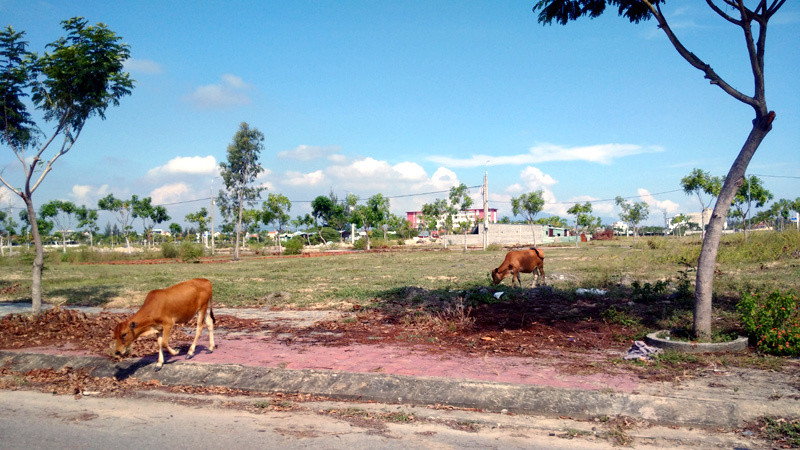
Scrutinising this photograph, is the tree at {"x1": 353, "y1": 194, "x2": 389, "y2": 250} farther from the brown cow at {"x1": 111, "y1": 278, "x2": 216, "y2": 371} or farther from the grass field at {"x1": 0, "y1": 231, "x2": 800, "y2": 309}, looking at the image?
the brown cow at {"x1": 111, "y1": 278, "x2": 216, "y2": 371}

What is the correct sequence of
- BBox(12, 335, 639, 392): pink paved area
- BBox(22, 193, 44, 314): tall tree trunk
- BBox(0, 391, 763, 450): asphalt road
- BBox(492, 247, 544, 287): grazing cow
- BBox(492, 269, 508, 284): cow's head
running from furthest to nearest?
1. BBox(492, 247, 544, 287): grazing cow
2. BBox(492, 269, 508, 284): cow's head
3. BBox(22, 193, 44, 314): tall tree trunk
4. BBox(12, 335, 639, 392): pink paved area
5. BBox(0, 391, 763, 450): asphalt road

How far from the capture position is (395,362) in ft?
25.0

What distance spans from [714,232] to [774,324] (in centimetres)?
155

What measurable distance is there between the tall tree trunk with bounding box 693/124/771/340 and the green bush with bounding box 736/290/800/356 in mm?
569

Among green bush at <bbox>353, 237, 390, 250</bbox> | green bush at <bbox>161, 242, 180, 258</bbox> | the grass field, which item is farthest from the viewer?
green bush at <bbox>353, 237, 390, 250</bbox>

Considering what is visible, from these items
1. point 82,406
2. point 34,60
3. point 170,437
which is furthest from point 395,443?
point 34,60

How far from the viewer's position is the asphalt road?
5.05 meters

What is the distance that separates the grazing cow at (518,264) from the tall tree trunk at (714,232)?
24.8 feet

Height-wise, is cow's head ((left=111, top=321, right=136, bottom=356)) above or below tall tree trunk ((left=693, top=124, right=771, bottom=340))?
below

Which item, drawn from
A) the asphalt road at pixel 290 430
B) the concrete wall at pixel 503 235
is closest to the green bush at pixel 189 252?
the asphalt road at pixel 290 430

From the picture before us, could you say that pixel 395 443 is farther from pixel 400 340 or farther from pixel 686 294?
pixel 686 294

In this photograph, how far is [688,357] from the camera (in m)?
7.27

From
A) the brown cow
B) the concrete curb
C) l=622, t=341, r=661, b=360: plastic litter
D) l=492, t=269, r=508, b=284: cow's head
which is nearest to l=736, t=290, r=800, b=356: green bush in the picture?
l=622, t=341, r=661, b=360: plastic litter

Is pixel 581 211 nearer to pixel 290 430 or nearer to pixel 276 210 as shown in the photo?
pixel 276 210
